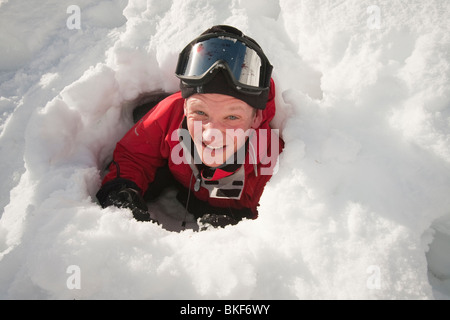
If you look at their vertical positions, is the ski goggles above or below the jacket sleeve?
above

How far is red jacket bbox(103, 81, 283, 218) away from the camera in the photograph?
2.04 meters

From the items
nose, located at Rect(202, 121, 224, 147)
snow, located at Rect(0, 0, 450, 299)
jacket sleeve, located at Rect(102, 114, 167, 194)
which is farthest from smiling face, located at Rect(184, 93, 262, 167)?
jacket sleeve, located at Rect(102, 114, 167, 194)

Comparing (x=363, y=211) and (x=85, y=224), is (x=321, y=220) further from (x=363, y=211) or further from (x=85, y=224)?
(x=85, y=224)

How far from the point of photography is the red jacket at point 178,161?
80.1 inches

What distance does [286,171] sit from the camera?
5.24ft

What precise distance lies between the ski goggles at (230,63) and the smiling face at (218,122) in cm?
10

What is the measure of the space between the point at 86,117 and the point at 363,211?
5.92 feet

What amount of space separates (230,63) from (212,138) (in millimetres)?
447

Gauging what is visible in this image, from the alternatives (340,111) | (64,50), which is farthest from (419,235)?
(64,50)

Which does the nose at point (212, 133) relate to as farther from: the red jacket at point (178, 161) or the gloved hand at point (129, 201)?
the gloved hand at point (129, 201)

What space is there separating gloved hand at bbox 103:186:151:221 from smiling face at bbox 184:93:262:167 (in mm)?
511

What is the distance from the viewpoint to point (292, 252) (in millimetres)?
1302

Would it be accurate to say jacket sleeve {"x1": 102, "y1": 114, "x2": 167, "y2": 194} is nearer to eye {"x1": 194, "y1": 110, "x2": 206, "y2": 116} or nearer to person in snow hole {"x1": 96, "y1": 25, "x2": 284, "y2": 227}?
person in snow hole {"x1": 96, "y1": 25, "x2": 284, "y2": 227}

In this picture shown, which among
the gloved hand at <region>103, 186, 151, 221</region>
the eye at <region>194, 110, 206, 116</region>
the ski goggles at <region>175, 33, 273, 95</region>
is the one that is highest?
the ski goggles at <region>175, 33, 273, 95</region>
